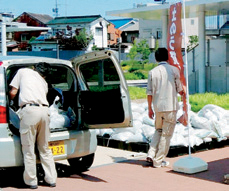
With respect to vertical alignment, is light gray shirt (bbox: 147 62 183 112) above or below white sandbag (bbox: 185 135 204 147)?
above

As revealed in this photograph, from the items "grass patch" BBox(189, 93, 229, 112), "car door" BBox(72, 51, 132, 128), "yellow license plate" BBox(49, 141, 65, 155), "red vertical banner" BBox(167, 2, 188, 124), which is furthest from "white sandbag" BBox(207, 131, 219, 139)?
"grass patch" BBox(189, 93, 229, 112)

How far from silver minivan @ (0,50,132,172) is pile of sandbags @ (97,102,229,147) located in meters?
2.11

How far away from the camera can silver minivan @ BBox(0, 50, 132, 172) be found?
7.18m

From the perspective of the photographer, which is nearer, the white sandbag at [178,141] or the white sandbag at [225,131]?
the white sandbag at [178,141]

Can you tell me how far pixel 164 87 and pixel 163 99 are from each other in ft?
0.67

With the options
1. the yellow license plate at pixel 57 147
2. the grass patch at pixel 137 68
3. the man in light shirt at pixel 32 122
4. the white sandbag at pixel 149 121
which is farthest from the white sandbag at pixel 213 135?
the grass patch at pixel 137 68

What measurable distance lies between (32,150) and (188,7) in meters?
15.9

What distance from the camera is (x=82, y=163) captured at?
27.9 ft

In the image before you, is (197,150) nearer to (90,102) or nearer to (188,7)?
(90,102)

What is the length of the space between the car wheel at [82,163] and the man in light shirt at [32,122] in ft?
3.76

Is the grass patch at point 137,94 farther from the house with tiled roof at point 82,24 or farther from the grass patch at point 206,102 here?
the house with tiled roof at point 82,24

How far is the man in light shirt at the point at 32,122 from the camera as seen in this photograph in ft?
23.4

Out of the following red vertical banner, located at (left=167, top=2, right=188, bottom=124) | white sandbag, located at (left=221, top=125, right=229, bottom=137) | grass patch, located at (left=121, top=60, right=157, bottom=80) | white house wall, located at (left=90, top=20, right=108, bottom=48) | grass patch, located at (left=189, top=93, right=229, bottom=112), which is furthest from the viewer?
white house wall, located at (left=90, top=20, right=108, bottom=48)

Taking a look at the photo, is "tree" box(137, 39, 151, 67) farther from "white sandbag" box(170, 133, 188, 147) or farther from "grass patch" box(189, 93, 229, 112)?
"white sandbag" box(170, 133, 188, 147)
